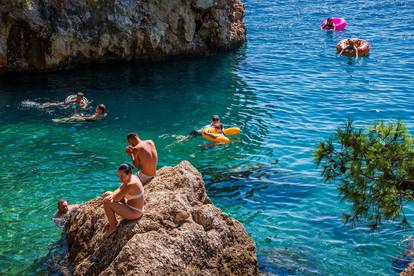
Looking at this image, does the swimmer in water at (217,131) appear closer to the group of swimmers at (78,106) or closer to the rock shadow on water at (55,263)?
the group of swimmers at (78,106)

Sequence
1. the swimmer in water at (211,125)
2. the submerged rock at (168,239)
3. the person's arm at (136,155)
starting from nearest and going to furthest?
the submerged rock at (168,239), the person's arm at (136,155), the swimmer in water at (211,125)

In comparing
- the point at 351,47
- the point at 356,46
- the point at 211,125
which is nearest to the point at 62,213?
the point at 211,125

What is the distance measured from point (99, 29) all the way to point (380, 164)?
74.2ft

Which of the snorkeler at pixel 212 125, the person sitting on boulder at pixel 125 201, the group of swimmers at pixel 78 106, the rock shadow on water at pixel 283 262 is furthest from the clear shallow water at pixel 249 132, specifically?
the person sitting on boulder at pixel 125 201

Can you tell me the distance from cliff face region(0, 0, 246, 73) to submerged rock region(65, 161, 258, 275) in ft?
55.3

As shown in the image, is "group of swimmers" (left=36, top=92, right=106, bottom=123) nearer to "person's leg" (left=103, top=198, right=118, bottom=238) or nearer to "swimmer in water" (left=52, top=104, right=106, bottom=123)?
"swimmer in water" (left=52, top=104, right=106, bottom=123)

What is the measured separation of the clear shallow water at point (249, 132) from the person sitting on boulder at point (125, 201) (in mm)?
3125

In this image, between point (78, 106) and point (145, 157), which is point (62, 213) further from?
point (78, 106)

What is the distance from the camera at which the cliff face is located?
25750 millimetres

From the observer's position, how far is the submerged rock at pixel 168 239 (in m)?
9.17

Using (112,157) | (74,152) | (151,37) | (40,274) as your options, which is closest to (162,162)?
(112,157)

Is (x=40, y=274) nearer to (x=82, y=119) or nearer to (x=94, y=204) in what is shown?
(x=94, y=204)

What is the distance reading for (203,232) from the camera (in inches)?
395

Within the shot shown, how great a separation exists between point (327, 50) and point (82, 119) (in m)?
16.7
